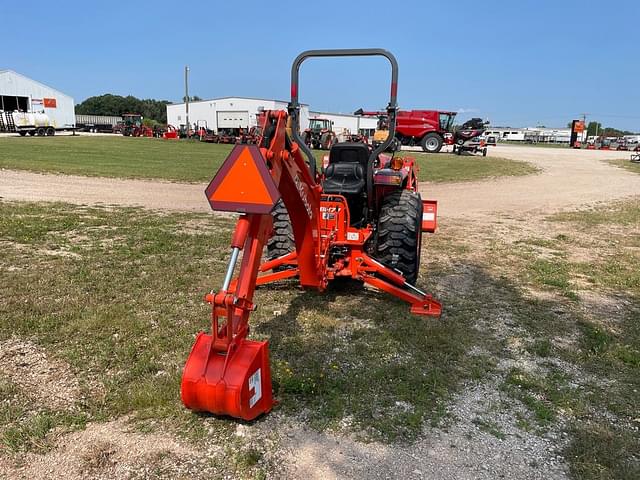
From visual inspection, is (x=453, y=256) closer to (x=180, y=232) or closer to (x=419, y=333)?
(x=419, y=333)

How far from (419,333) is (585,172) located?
23700 mm

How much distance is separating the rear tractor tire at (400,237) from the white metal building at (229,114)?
43.3 meters

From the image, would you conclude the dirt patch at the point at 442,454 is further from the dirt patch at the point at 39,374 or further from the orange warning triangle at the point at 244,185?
the dirt patch at the point at 39,374

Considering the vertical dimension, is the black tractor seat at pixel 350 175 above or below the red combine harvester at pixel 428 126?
below

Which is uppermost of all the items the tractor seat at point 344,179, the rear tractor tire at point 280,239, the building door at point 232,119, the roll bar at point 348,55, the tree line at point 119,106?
the tree line at point 119,106

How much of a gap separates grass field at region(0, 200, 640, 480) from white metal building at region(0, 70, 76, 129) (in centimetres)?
5411

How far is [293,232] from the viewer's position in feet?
14.5

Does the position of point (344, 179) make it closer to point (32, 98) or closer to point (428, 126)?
point (428, 126)

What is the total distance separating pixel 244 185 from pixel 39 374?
7.17 feet

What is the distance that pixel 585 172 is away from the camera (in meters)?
24.5

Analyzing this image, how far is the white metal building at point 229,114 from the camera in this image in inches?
2037

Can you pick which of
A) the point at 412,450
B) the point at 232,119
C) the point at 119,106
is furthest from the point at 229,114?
the point at 119,106

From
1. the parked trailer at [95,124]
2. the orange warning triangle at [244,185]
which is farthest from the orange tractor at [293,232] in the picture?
the parked trailer at [95,124]

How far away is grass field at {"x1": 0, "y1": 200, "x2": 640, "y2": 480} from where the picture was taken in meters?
3.17
